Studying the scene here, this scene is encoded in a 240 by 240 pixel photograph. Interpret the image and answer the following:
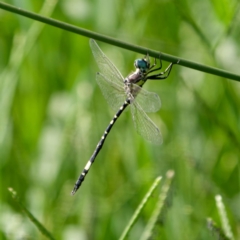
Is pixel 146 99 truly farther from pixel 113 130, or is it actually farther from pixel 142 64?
pixel 113 130

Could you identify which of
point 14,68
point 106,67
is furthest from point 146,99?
point 14,68

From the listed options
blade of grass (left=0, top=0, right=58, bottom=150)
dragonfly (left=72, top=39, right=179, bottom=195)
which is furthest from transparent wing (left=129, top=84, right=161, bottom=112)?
blade of grass (left=0, top=0, right=58, bottom=150)

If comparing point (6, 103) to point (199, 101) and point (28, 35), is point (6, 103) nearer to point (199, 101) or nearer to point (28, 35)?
point (28, 35)

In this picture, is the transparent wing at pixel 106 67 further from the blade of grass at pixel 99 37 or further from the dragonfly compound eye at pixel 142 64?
the blade of grass at pixel 99 37

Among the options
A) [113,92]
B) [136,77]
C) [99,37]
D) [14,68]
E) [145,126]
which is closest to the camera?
[99,37]

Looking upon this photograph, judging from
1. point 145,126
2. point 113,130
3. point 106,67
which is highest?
point 106,67

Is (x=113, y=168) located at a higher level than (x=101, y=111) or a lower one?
lower

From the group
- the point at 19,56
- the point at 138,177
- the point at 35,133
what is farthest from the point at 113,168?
the point at 19,56

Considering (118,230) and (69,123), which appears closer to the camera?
(118,230)
